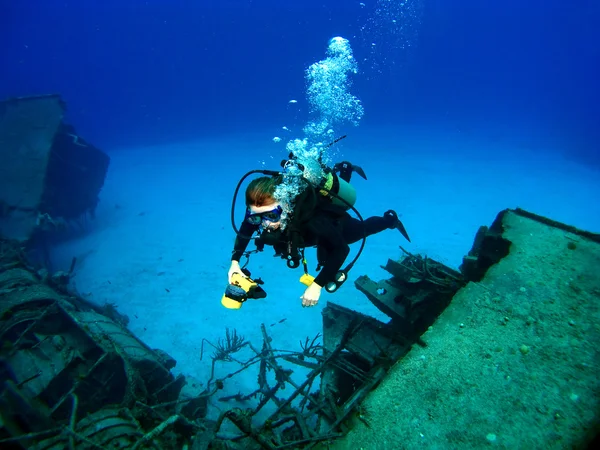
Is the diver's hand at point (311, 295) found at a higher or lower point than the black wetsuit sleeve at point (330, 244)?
lower

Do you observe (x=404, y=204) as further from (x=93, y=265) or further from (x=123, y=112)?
(x=123, y=112)

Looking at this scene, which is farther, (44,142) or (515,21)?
(515,21)

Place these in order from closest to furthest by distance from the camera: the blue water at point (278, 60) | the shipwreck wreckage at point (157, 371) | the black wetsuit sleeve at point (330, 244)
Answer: the shipwreck wreckage at point (157, 371)
the black wetsuit sleeve at point (330, 244)
the blue water at point (278, 60)

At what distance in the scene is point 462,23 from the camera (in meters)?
97.4

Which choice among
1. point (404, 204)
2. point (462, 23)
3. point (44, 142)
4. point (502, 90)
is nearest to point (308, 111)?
point (502, 90)

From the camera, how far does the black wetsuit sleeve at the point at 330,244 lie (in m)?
3.21

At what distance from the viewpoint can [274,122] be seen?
148 ft

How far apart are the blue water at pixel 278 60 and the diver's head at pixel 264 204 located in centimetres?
4072

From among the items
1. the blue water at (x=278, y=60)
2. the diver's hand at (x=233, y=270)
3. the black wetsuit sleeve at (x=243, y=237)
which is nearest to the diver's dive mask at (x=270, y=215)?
the black wetsuit sleeve at (x=243, y=237)

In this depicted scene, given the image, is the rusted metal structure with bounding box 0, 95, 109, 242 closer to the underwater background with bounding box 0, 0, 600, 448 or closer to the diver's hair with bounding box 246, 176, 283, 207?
the underwater background with bounding box 0, 0, 600, 448

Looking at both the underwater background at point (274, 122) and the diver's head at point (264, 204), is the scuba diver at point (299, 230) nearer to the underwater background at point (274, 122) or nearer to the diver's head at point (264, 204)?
the diver's head at point (264, 204)

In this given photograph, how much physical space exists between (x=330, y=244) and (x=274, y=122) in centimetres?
4504

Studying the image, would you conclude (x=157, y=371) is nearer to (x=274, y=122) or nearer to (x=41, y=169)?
(x=41, y=169)

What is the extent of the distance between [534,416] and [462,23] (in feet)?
419
